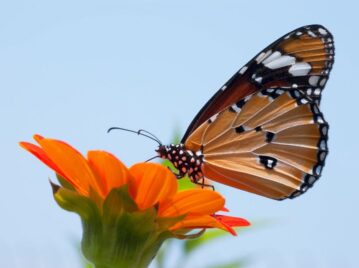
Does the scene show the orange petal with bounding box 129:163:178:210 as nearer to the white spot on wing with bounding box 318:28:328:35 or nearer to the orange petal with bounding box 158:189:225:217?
the orange petal with bounding box 158:189:225:217

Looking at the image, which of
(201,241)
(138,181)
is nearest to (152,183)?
(138,181)

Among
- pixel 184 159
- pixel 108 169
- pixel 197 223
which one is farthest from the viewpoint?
pixel 184 159

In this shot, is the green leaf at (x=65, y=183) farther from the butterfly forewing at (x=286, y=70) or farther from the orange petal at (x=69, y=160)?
the butterfly forewing at (x=286, y=70)

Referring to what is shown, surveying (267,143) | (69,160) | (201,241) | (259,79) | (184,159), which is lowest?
(201,241)

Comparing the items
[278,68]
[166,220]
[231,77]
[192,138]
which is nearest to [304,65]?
[278,68]

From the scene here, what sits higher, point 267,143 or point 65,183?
point 65,183

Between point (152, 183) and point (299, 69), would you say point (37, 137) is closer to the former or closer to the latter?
point (152, 183)

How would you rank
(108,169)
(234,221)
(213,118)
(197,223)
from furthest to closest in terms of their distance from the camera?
(213,118) < (234,221) < (197,223) < (108,169)

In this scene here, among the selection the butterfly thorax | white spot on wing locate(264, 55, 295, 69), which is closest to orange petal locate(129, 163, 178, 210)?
the butterfly thorax

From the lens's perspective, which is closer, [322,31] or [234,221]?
[234,221]
